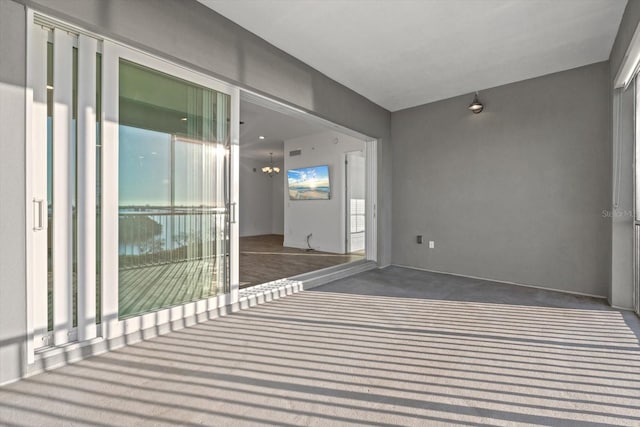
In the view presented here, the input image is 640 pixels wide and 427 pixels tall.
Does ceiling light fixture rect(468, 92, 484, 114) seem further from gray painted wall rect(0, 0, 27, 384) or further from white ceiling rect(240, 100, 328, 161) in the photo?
gray painted wall rect(0, 0, 27, 384)

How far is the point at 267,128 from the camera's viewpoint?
21.5 ft

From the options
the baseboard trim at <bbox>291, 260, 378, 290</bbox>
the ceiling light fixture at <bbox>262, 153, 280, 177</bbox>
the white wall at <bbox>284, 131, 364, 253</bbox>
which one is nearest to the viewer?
the baseboard trim at <bbox>291, 260, 378, 290</bbox>

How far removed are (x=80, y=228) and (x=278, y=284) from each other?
2.20 meters

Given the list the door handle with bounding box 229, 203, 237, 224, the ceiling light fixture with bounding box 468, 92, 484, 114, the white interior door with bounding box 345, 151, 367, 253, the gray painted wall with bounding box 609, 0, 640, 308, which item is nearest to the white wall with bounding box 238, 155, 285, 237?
the white interior door with bounding box 345, 151, 367, 253

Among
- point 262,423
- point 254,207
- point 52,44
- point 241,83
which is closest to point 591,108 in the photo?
point 241,83

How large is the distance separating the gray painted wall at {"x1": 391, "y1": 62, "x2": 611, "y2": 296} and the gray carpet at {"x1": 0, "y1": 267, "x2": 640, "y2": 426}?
1.08 metres

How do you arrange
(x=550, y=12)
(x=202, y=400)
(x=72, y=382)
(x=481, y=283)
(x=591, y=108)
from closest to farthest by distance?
(x=202, y=400) → (x=72, y=382) → (x=550, y=12) → (x=591, y=108) → (x=481, y=283)

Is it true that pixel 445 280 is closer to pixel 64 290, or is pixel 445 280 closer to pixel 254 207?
pixel 64 290

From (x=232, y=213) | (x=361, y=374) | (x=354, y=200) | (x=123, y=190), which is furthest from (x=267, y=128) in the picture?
(x=361, y=374)

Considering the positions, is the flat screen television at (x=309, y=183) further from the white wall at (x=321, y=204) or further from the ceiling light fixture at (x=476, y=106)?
the ceiling light fixture at (x=476, y=106)

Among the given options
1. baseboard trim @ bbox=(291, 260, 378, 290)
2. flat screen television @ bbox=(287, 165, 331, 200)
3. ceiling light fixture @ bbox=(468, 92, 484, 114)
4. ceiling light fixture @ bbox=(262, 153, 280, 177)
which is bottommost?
baseboard trim @ bbox=(291, 260, 378, 290)

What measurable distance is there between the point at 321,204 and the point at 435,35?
449 cm

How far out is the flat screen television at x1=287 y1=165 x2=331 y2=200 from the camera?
273 inches

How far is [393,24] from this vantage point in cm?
290
